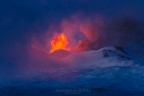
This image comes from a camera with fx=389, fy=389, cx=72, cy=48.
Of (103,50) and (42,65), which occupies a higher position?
(103,50)

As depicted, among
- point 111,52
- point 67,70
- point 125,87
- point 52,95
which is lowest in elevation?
point 52,95

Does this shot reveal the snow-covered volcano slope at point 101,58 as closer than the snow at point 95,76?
No

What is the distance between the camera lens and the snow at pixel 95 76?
350 feet

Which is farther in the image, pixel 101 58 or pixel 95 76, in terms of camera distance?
pixel 101 58

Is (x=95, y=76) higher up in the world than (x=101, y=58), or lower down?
lower down

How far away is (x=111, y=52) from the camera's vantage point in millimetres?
149750

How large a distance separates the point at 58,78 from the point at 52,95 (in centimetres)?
3172

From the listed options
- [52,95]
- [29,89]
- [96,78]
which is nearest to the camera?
[52,95]

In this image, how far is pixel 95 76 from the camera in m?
131

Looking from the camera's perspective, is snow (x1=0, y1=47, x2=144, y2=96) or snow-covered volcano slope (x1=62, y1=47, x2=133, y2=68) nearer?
snow (x1=0, y1=47, x2=144, y2=96)

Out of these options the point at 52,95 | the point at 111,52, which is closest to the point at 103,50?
the point at 111,52

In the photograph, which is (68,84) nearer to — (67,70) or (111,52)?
(67,70)

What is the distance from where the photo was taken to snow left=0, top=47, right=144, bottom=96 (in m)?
107

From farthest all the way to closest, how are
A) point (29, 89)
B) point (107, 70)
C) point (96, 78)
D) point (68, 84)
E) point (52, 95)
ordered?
point (107, 70) → point (96, 78) → point (68, 84) → point (29, 89) → point (52, 95)
